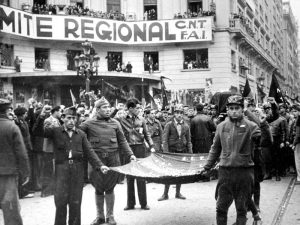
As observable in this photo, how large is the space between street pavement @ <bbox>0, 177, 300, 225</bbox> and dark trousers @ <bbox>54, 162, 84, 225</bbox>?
1172mm

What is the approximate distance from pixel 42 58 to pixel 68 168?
23.6 metres

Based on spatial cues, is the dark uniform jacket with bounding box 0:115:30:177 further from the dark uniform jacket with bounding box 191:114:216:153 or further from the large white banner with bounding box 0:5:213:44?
the large white banner with bounding box 0:5:213:44

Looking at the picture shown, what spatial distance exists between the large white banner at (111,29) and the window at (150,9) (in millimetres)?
1448

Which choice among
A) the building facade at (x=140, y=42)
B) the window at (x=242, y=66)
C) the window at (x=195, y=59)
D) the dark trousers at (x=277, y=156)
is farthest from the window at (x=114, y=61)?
the dark trousers at (x=277, y=156)

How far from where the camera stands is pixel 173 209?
8.33 metres

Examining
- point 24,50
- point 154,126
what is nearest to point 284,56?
point 24,50

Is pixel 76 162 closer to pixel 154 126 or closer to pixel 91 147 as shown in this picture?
pixel 91 147

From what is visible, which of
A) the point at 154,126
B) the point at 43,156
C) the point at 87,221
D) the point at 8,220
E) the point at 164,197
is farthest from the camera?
the point at 154,126

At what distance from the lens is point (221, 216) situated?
569 centimetres

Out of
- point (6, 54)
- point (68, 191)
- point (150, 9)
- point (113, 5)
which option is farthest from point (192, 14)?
point (68, 191)

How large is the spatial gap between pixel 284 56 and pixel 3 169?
7604 centimetres

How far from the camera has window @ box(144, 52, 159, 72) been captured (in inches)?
1213

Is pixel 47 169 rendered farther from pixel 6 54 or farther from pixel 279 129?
pixel 6 54

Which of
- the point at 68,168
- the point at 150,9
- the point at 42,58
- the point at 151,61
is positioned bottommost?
the point at 68,168
